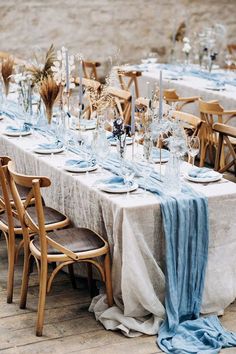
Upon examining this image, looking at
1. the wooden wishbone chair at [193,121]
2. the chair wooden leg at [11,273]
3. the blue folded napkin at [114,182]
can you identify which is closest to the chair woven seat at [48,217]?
the chair wooden leg at [11,273]

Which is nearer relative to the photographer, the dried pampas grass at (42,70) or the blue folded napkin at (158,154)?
the blue folded napkin at (158,154)

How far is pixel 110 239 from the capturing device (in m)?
4.24

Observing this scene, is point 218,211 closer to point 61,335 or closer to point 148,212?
point 148,212

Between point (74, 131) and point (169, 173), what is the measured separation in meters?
1.58

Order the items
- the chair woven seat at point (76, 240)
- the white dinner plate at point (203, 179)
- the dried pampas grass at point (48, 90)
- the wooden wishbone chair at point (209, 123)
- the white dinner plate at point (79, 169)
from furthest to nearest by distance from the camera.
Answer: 1. the wooden wishbone chair at point (209, 123)
2. the dried pampas grass at point (48, 90)
3. the white dinner plate at point (79, 169)
4. the white dinner plate at point (203, 179)
5. the chair woven seat at point (76, 240)

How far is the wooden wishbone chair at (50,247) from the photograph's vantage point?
4023 mm

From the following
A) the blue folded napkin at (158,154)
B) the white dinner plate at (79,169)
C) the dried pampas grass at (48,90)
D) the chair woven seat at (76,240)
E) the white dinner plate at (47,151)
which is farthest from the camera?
the dried pampas grass at (48,90)

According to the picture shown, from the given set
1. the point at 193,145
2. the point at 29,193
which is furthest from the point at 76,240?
the point at 193,145

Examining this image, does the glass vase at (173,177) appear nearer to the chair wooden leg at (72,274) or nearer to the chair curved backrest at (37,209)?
the chair curved backrest at (37,209)

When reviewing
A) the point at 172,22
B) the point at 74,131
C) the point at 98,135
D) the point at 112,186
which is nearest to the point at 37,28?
the point at 172,22

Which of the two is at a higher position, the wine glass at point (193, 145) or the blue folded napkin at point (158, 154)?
the wine glass at point (193, 145)

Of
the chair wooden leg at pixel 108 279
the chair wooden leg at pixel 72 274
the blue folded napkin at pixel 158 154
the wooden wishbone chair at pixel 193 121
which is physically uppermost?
the wooden wishbone chair at pixel 193 121

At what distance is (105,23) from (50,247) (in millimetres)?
6851

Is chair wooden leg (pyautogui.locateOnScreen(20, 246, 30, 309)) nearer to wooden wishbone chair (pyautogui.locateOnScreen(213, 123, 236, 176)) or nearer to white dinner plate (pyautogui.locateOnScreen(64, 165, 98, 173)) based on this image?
white dinner plate (pyautogui.locateOnScreen(64, 165, 98, 173))
